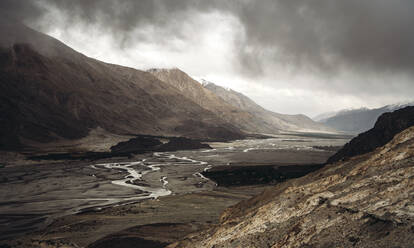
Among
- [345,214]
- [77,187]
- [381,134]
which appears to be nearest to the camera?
[345,214]

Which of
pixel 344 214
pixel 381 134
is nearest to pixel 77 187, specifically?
pixel 344 214

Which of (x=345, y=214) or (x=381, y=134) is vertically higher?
(x=381, y=134)

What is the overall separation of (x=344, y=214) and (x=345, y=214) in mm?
43

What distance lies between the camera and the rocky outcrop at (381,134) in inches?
2840

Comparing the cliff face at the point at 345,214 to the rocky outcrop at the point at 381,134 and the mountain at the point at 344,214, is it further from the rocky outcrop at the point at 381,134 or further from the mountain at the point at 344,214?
the rocky outcrop at the point at 381,134

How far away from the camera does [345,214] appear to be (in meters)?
12.7

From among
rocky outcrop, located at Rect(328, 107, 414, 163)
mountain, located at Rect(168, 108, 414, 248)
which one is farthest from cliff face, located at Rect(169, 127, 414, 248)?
rocky outcrop, located at Rect(328, 107, 414, 163)

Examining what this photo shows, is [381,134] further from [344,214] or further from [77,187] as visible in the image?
[344,214]

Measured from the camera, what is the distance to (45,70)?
199m

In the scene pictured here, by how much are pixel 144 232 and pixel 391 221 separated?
2190cm

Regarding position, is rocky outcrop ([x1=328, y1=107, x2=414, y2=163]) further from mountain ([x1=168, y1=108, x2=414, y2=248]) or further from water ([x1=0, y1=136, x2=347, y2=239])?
mountain ([x1=168, y1=108, x2=414, y2=248])

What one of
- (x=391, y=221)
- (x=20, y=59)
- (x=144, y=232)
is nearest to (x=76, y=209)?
(x=144, y=232)

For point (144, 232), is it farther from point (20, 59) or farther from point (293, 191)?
point (20, 59)

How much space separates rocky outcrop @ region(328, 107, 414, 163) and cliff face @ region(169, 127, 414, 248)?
6173 cm
